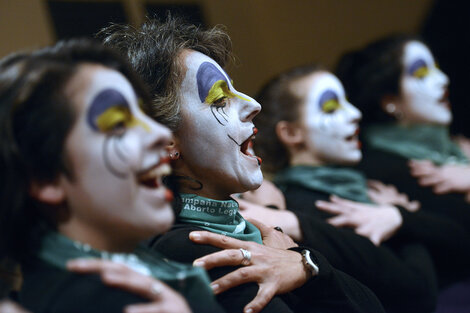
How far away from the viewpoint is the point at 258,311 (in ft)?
3.37

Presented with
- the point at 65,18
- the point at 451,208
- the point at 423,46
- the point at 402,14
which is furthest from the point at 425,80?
the point at 65,18

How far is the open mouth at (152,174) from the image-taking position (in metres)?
0.84

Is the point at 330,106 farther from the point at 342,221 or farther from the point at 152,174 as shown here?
the point at 152,174

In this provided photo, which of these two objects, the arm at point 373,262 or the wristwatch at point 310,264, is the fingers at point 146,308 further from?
the arm at point 373,262

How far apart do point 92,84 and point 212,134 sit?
0.35 metres

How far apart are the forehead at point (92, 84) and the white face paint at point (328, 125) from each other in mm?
1050

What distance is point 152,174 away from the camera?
85 cm

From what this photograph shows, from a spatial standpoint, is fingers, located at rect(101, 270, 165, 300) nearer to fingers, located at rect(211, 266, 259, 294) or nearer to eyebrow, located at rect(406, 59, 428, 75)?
fingers, located at rect(211, 266, 259, 294)

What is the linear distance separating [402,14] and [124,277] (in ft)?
9.03

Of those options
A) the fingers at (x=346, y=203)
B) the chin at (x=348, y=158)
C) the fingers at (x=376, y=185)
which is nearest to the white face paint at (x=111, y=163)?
the fingers at (x=346, y=203)

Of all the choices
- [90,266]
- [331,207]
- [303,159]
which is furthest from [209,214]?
[303,159]

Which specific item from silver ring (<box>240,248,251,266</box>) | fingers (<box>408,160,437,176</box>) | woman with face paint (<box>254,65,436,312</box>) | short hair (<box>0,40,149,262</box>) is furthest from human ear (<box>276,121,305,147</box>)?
short hair (<box>0,40,149,262</box>)

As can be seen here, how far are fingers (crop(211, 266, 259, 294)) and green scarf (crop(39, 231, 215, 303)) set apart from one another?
0.14m

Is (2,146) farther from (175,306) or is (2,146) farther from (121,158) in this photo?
(175,306)
